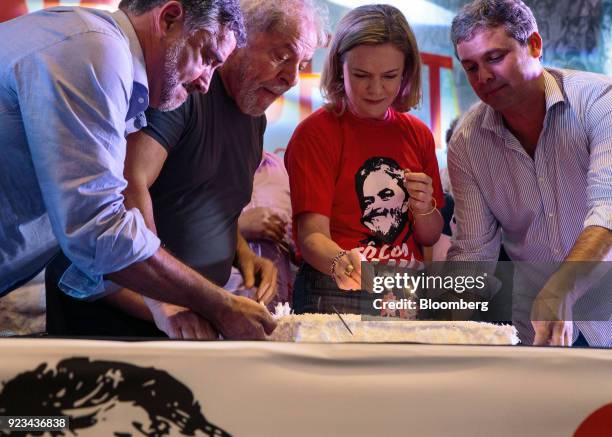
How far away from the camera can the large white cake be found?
1309mm

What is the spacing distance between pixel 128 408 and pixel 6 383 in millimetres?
164

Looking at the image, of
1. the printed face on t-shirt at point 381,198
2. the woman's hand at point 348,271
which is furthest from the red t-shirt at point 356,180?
the woman's hand at point 348,271

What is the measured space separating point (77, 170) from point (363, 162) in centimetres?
100

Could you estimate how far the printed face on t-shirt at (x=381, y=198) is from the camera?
2080mm

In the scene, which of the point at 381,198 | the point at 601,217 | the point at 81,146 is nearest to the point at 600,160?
the point at 601,217

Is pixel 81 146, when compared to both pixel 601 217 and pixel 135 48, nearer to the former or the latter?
pixel 135 48

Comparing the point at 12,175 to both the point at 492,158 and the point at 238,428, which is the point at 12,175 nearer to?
the point at 238,428

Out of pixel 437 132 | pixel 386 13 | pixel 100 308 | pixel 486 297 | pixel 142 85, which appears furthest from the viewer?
pixel 437 132

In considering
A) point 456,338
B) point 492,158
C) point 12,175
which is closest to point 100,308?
point 12,175

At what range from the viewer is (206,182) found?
204 cm

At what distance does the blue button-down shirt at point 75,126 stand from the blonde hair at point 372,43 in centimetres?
85

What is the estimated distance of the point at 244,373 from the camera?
1022 millimetres

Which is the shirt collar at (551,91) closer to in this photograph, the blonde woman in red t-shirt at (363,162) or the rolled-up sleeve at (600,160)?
the rolled-up sleeve at (600,160)

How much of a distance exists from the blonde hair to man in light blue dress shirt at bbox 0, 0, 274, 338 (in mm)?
744
